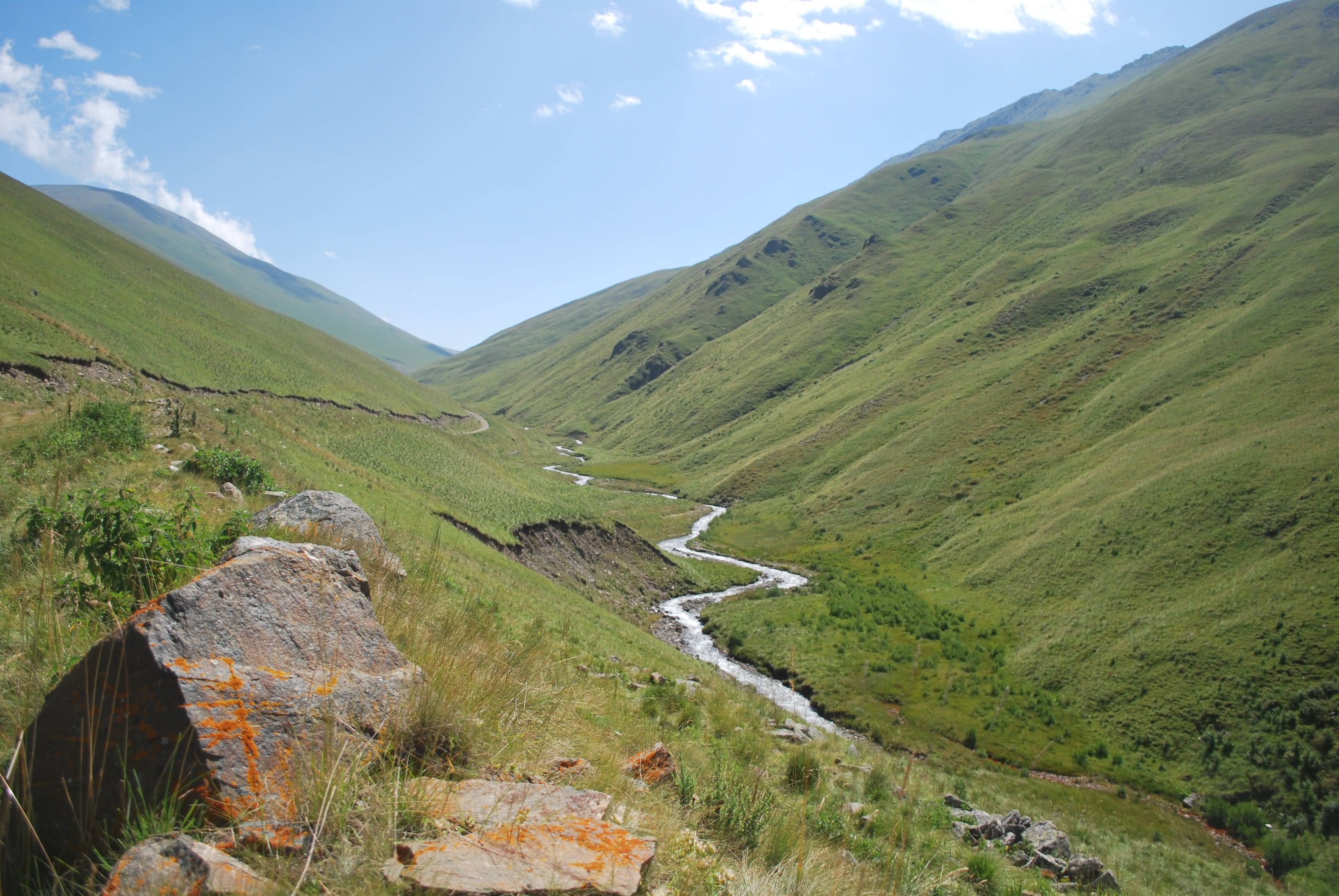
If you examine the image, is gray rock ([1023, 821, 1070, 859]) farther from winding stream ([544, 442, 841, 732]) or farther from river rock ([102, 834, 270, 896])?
river rock ([102, 834, 270, 896])

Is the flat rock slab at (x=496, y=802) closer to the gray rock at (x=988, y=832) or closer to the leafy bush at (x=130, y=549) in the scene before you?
the leafy bush at (x=130, y=549)

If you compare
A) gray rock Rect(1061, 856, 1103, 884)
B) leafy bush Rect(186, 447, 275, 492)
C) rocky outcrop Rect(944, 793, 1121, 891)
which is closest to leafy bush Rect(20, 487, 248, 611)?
leafy bush Rect(186, 447, 275, 492)

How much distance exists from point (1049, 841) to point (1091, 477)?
151 ft

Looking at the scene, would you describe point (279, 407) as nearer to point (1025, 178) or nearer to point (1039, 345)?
point (1039, 345)

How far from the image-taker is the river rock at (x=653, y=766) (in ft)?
19.7

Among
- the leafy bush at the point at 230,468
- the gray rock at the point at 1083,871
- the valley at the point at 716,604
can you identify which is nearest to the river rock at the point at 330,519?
the valley at the point at 716,604

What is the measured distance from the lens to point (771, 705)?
73.2 feet

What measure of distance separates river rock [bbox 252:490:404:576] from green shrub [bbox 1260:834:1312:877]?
3004cm

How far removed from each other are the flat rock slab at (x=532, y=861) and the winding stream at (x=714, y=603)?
24.8ft

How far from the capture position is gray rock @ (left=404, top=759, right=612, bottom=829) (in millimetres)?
3717

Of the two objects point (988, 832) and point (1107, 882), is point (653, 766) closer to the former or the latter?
point (988, 832)

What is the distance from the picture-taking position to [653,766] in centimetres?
640

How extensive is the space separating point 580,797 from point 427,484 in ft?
136

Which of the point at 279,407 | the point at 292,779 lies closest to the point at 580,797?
the point at 292,779
